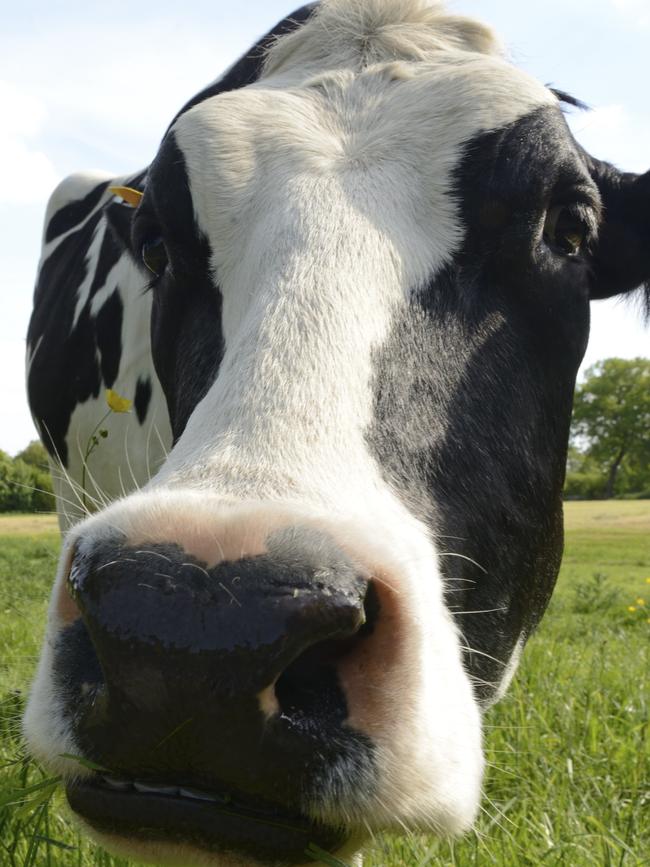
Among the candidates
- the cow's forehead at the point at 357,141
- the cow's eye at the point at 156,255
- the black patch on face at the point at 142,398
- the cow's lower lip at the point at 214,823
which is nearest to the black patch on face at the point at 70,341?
the black patch on face at the point at 142,398

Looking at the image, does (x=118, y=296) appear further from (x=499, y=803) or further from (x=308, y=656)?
(x=308, y=656)

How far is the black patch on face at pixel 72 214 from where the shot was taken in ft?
21.9

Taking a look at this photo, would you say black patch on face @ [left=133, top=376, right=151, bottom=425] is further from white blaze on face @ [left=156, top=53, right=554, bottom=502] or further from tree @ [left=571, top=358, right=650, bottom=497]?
tree @ [left=571, top=358, right=650, bottom=497]

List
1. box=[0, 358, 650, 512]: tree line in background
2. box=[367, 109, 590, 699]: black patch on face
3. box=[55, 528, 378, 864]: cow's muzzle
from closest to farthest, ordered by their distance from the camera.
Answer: box=[55, 528, 378, 864]: cow's muzzle → box=[367, 109, 590, 699]: black patch on face → box=[0, 358, 650, 512]: tree line in background

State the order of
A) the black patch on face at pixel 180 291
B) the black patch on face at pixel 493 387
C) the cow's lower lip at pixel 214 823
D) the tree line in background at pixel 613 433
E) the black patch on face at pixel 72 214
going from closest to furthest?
the cow's lower lip at pixel 214 823 → the black patch on face at pixel 493 387 → the black patch on face at pixel 180 291 → the black patch on face at pixel 72 214 → the tree line in background at pixel 613 433

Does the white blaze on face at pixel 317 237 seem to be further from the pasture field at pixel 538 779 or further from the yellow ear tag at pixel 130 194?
the pasture field at pixel 538 779

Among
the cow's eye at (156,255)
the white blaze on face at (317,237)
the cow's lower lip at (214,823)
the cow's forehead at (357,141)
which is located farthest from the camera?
the cow's eye at (156,255)

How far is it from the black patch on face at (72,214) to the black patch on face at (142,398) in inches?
107

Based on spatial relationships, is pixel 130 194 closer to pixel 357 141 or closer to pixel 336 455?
pixel 357 141

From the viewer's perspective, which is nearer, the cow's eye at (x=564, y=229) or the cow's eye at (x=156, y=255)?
the cow's eye at (x=564, y=229)

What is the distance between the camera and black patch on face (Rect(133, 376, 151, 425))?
4.32 m

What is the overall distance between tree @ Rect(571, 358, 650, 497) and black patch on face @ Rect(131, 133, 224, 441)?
68714mm

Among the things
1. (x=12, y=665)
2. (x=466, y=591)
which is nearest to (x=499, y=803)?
(x=466, y=591)

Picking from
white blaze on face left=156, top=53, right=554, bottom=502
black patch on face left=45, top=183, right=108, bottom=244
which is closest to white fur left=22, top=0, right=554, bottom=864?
white blaze on face left=156, top=53, right=554, bottom=502
